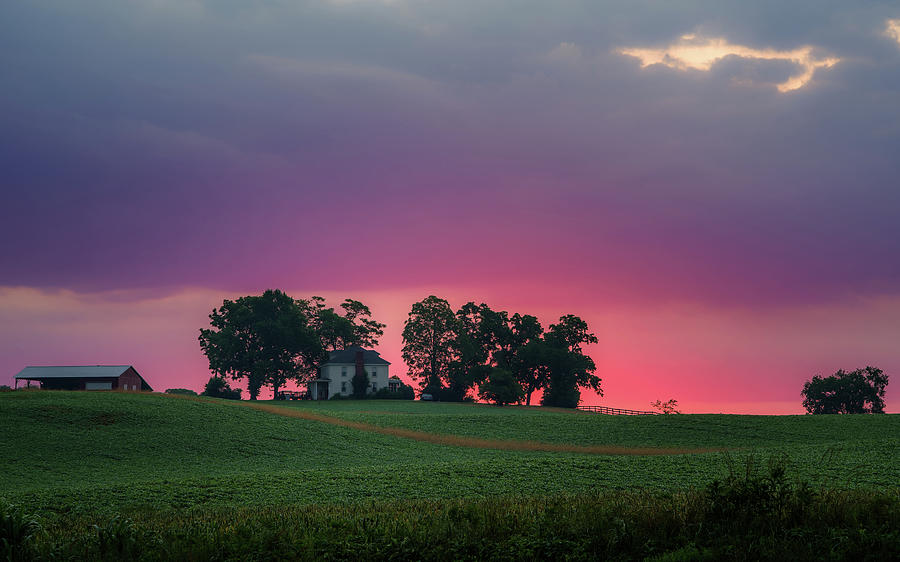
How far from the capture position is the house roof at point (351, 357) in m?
107

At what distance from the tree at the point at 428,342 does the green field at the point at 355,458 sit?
4331 centimetres

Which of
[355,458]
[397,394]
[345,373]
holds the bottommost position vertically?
[355,458]

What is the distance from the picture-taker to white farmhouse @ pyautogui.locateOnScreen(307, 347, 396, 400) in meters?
106

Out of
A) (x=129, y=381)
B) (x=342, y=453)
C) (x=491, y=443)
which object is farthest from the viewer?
(x=129, y=381)

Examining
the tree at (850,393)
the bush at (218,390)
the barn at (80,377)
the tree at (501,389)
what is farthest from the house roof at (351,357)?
the tree at (850,393)

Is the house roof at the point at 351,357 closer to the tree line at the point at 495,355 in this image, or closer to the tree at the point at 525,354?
the tree line at the point at 495,355

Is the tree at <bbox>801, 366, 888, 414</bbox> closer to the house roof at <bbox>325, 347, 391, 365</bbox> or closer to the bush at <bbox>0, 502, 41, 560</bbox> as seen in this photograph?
the house roof at <bbox>325, 347, 391, 365</bbox>

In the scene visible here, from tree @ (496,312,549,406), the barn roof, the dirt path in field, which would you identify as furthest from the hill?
tree @ (496,312,549,406)

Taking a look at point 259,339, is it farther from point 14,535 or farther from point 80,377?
point 14,535

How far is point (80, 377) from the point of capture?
81000 millimetres

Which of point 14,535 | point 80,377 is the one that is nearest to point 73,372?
point 80,377

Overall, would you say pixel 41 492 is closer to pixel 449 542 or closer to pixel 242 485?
pixel 242 485

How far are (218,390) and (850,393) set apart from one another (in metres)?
86.2

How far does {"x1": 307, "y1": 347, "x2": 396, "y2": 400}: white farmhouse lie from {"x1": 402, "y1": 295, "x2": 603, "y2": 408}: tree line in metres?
5.39
